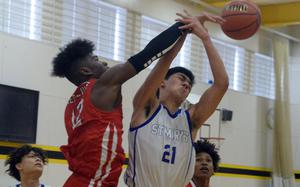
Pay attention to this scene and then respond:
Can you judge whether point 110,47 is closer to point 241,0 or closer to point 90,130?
point 241,0

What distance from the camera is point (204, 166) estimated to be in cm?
484

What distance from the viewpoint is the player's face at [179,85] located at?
12.6 feet

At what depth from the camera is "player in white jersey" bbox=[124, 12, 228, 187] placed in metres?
3.68

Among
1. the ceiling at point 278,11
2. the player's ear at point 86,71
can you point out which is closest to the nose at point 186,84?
the player's ear at point 86,71

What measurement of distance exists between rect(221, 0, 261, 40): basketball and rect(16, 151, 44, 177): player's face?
2.32m

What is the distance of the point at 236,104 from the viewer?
11.5m

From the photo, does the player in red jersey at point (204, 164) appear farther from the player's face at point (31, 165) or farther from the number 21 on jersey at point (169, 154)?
the player's face at point (31, 165)

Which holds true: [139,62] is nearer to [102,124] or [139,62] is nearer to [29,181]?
[102,124]

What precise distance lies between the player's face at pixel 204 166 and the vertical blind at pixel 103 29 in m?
3.51

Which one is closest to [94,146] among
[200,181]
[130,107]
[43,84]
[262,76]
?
[200,181]

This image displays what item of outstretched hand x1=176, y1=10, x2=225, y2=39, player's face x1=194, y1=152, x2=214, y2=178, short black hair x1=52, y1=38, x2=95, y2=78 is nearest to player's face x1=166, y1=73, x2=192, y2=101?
outstretched hand x1=176, y1=10, x2=225, y2=39

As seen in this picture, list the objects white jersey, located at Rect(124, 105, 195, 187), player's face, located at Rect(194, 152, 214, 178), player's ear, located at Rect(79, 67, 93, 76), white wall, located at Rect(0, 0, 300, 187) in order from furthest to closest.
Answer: white wall, located at Rect(0, 0, 300, 187), player's face, located at Rect(194, 152, 214, 178), player's ear, located at Rect(79, 67, 93, 76), white jersey, located at Rect(124, 105, 195, 187)

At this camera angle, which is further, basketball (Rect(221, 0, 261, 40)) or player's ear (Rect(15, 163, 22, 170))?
player's ear (Rect(15, 163, 22, 170))

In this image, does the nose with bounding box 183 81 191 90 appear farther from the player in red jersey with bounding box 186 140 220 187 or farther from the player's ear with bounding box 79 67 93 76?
the player in red jersey with bounding box 186 140 220 187
